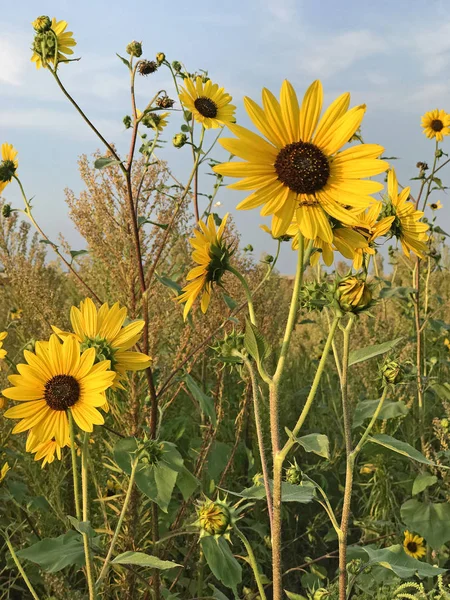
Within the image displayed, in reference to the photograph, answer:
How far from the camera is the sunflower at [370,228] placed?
41.7 inches

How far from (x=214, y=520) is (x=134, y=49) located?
1466mm

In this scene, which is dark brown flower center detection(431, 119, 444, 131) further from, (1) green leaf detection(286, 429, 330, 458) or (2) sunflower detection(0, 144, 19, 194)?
(1) green leaf detection(286, 429, 330, 458)

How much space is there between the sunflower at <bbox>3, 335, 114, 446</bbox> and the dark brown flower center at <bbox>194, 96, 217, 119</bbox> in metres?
1.32

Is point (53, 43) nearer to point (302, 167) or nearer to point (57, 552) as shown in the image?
point (302, 167)

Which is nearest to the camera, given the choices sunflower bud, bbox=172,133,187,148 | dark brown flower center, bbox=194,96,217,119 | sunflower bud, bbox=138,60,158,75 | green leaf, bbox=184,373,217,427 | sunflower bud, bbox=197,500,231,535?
sunflower bud, bbox=197,500,231,535

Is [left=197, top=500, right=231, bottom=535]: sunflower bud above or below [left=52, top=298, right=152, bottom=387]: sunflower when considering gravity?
below

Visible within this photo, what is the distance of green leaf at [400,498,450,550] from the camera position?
1917 millimetres

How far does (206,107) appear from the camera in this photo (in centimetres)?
215

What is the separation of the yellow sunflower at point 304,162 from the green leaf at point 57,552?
0.80 metres

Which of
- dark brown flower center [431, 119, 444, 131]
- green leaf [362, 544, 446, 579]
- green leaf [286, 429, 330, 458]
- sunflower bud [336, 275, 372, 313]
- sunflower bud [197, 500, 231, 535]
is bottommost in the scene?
green leaf [362, 544, 446, 579]

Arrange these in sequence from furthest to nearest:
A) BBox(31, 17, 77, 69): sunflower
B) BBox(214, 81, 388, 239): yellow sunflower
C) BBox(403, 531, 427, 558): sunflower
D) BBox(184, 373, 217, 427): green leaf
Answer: BBox(403, 531, 427, 558): sunflower
BBox(31, 17, 77, 69): sunflower
BBox(184, 373, 217, 427): green leaf
BBox(214, 81, 388, 239): yellow sunflower

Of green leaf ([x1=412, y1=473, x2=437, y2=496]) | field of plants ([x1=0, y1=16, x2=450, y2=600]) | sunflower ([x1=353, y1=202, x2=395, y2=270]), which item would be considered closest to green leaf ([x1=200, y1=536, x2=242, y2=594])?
field of plants ([x1=0, y1=16, x2=450, y2=600])

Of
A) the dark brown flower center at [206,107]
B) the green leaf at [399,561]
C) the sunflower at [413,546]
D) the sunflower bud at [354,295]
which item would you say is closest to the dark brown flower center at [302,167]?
the sunflower bud at [354,295]

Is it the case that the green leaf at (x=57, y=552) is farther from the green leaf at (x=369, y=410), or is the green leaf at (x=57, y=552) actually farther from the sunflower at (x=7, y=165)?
the sunflower at (x=7, y=165)
